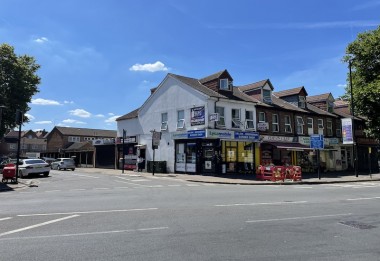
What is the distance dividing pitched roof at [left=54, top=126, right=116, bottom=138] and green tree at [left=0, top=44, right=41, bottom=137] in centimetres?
4016

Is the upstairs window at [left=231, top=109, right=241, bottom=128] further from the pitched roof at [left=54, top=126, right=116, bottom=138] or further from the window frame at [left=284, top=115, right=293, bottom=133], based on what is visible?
the pitched roof at [left=54, top=126, right=116, bottom=138]

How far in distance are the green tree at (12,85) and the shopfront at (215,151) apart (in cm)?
1659

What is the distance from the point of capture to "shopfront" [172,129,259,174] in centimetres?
2964

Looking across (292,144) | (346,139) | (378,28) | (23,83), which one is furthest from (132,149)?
(378,28)

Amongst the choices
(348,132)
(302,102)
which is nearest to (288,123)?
(302,102)

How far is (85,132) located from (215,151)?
57.6m

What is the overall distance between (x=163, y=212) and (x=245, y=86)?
28774mm

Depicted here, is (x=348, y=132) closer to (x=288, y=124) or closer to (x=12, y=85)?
(x=288, y=124)

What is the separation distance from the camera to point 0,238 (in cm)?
696

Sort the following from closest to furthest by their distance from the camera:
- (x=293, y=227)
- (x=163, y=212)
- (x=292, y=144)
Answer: (x=293, y=227), (x=163, y=212), (x=292, y=144)

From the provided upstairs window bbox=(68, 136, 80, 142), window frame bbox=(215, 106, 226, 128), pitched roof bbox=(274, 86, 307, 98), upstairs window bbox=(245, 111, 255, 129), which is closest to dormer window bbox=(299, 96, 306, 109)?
pitched roof bbox=(274, 86, 307, 98)

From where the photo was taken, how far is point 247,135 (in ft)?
102

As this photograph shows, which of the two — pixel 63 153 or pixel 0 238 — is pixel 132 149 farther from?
pixel 0 238

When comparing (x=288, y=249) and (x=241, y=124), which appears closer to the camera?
(x=288, y=249)
